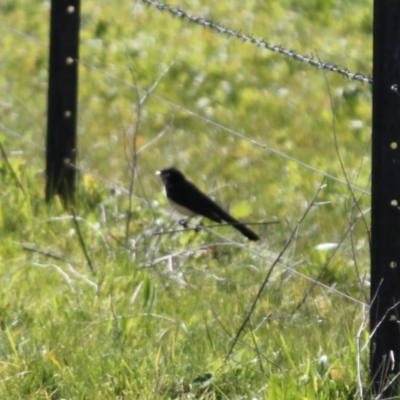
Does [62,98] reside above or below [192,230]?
above

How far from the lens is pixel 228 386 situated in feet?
13.4

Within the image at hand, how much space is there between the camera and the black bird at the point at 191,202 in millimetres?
5941

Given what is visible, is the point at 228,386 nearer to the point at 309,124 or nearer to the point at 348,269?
the point at 348,269

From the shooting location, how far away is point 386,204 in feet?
12.3

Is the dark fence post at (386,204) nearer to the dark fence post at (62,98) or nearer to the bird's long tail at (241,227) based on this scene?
the bird's long tail at (241,227)

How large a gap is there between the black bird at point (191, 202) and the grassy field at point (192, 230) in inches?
3.4

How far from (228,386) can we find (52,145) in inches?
98.3

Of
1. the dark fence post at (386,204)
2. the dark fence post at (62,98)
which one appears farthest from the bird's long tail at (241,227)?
the dark fence post at (386,204)

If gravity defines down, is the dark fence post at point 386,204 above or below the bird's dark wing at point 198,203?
above

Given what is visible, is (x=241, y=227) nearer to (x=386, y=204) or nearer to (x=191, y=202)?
(x=191, y=202)

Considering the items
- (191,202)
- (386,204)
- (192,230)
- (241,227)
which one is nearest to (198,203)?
(191,202)

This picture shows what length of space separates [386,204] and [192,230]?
7.33 ft

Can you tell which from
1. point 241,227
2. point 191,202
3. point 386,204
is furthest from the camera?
point 191,202

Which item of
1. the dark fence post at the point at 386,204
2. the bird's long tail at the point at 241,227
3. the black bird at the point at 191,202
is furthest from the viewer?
the black bird at the point at 191,202
